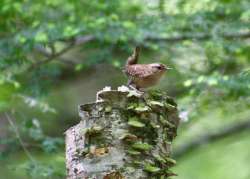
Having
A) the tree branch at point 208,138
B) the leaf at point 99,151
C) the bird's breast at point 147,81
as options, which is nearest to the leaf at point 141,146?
the leaf at point 99,151

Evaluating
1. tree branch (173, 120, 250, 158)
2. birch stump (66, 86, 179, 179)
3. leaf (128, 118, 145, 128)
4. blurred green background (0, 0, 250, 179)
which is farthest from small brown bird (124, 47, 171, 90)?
tree branch (173, 120, 250, 158)

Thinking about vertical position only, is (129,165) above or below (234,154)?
below

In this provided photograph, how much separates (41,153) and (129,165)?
4.14 m

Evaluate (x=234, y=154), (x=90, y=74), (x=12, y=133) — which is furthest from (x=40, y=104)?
(x=234, y=154)

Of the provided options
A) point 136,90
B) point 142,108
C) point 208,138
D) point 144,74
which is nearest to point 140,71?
point 144,74

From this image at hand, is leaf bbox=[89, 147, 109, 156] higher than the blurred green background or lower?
lower

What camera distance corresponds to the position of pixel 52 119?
9594mm

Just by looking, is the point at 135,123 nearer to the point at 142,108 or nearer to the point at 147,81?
the point at 142,108

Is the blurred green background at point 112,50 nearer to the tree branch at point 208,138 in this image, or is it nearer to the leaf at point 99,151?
the tree branch at point 208,138

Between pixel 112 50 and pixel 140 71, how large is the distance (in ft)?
13.9

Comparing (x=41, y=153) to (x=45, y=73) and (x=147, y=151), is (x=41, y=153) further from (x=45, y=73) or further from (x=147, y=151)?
(x=147, y=151)

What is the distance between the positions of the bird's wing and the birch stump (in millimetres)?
251

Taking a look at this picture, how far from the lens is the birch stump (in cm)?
365

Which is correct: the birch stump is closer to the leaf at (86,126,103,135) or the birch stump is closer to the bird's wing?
the leaf at (86,126,103,135)
